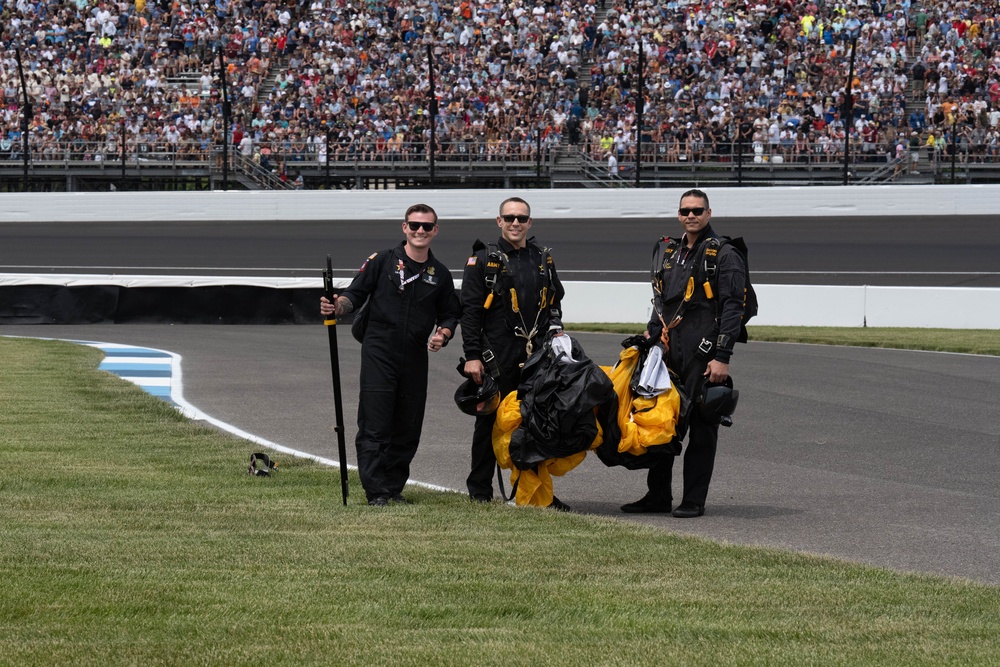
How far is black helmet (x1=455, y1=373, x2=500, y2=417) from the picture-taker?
6668 mm

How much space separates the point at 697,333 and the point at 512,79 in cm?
2454

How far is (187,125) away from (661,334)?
2551cm

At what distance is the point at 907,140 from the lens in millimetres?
26891

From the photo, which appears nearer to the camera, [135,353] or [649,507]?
[649,507]

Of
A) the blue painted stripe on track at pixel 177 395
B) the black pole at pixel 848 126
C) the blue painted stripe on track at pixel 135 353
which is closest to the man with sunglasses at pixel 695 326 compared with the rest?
the blue painted stripe on track at pixel 177 395

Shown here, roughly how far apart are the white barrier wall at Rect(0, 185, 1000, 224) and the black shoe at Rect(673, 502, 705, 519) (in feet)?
66.6

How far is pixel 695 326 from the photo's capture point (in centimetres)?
679

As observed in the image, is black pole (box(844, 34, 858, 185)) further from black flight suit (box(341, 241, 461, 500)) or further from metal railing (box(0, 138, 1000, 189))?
black flight suit (box(341, 241, 461, 500))

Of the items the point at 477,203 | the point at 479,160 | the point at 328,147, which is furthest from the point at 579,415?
the point at 328,147

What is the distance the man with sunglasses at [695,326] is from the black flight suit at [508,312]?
22.8 inches

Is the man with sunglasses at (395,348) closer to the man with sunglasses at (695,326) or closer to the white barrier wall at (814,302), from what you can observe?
the man with sunglasses at (695,326)

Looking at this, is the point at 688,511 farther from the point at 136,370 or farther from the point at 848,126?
the point at 848,126

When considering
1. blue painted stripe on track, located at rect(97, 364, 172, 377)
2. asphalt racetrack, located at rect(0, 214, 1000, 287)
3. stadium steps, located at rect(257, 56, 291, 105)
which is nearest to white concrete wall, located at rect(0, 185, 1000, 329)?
asphalt racetrack, located at rect(0, 214, 1000, 287)

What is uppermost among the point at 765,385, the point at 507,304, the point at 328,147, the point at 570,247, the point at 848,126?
the point at 848,126
